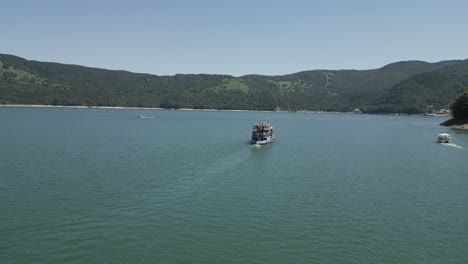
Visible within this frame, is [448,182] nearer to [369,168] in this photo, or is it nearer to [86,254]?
[369,168]

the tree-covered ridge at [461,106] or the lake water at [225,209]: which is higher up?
the tree-covered ridge at [461,106]

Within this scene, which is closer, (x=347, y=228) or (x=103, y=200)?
(x=347, y=228)

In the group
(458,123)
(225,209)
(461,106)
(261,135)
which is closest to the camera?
(225,209)

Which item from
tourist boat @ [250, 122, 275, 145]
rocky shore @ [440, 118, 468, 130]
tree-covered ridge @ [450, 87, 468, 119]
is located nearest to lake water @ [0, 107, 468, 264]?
tourist boat @ [250, 122, 275, 145]

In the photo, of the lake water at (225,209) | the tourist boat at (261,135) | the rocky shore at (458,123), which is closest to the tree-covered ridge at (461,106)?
the rocky shore at (458,123)

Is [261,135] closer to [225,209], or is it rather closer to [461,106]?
[225,209]

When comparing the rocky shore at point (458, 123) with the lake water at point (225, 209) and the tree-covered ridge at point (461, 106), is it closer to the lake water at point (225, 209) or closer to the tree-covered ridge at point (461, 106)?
the tree-covered ridge at point (461, 106)

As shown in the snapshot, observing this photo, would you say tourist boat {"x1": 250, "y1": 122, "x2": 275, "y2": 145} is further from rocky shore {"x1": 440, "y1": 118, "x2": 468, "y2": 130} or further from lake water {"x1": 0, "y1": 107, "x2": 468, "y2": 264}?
rocky shore {"x1": 440, "y1": 118, "x2": 468, "y2": 130}

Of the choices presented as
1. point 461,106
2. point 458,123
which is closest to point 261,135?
point 461,106

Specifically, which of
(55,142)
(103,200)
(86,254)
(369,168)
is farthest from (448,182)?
(55,142)
